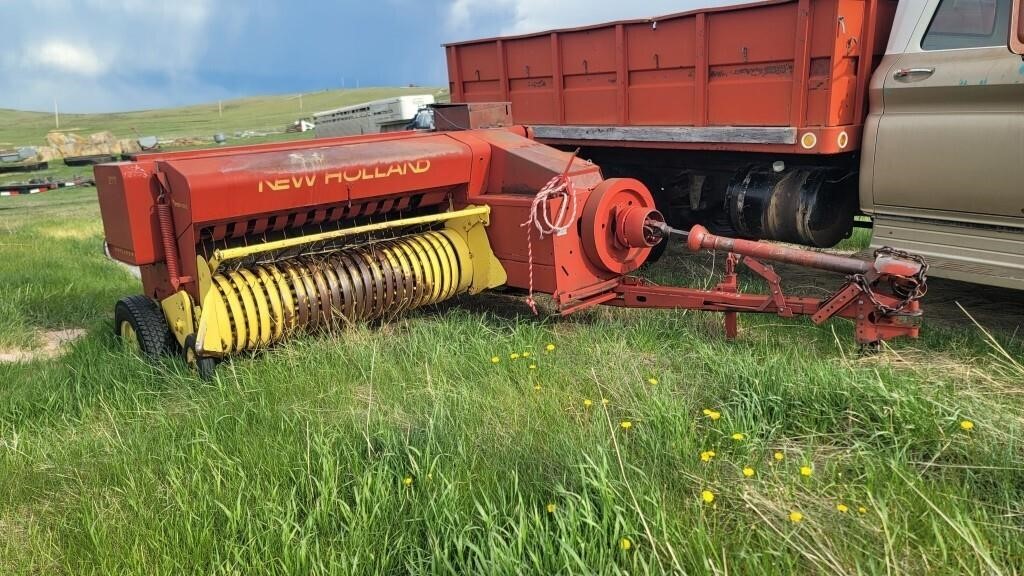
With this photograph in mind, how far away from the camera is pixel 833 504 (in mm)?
2420

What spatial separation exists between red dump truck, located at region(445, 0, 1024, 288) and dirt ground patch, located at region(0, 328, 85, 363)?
4243 mm

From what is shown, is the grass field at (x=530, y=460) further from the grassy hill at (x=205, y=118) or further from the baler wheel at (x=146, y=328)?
the grassy hill at (x=205, y=118)

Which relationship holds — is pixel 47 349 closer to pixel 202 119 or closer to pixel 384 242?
pixel 384 242

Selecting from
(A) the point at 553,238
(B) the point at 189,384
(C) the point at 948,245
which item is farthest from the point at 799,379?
(B) the point at 189,384

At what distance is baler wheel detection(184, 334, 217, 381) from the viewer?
4289mm

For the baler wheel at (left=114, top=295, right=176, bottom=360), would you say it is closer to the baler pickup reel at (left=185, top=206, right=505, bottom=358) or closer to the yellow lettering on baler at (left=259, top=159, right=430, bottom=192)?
the baler pickup reel at (left=185, top=206, right=505, bottom=358)

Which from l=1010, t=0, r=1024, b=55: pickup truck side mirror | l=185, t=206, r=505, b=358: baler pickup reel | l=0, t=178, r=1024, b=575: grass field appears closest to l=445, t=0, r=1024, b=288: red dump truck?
l=1010, t=0, r=1024, b=55: pickup truck side mirror

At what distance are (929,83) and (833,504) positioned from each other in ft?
11.0

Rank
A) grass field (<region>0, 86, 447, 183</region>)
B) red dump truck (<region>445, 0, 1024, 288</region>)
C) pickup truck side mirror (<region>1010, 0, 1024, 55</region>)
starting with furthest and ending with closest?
1. grass field (<region>0, 86, 447, 183</region>)
2. red dump truck (<region>445, 0, 1024, 288</region>)
3. pickup truck side mirror (<region>1010, 0, 1024, 55</region>)

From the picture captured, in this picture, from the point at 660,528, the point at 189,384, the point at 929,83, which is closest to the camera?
the point at 660,528

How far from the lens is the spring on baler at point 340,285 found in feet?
14.5

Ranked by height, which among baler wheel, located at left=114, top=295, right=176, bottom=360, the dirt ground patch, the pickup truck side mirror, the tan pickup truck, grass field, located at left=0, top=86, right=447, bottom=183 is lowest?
the dirt ground patch

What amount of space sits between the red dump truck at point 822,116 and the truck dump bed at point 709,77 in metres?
0.01

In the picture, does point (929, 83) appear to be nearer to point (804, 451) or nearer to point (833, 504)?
point (804, 451)
